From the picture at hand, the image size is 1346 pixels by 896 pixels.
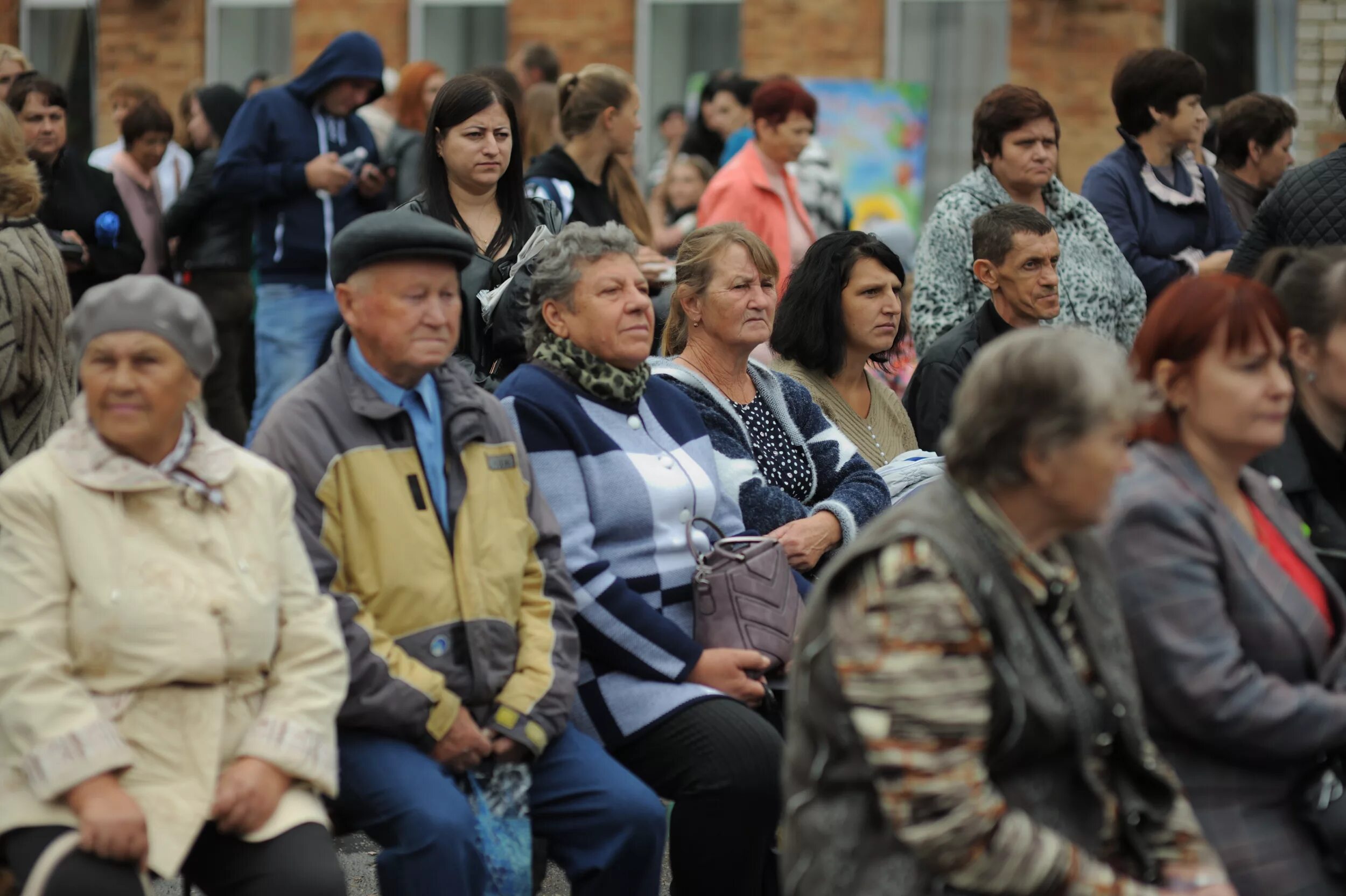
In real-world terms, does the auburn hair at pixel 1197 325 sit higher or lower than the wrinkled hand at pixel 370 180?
lower

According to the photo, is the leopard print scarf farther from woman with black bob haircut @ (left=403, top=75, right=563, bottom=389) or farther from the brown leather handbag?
woman with black bob haircut @ (left=403, top=75, right=563, bottom=389)

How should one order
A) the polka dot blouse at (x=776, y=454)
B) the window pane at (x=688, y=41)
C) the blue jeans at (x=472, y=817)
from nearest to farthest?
the blue jeans at (x=472, y=817)
the polka dot blouse at (x=776, y=454)
the window pane at (x=688, y=41)

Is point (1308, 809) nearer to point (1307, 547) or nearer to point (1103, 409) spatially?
point (1307, 547)

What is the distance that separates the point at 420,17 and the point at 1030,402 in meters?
12.8

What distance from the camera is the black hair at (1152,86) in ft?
23.3

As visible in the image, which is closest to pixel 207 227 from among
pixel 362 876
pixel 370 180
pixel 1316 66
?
pixel 370 180

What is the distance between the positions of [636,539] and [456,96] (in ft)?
6.31

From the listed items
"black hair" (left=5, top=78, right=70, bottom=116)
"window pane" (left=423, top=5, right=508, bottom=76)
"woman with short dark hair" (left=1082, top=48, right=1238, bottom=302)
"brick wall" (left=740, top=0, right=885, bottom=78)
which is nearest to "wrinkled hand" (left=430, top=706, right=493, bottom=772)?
"woman with short dark hair" (left=1082, top=48, right=1238, bottom=302)

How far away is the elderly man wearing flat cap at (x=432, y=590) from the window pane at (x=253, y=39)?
1199 cm

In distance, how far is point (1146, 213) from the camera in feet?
23.5

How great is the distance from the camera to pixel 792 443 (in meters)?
5.00

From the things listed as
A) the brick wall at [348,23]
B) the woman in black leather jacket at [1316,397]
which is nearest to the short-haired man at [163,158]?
the brick wall at [348,23]

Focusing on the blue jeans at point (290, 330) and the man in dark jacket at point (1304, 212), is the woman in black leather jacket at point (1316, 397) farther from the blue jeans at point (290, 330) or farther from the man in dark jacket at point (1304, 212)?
the blue jeans at point (290, 330)

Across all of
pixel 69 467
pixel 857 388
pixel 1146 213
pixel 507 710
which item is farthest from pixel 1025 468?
pixel 1146 213
